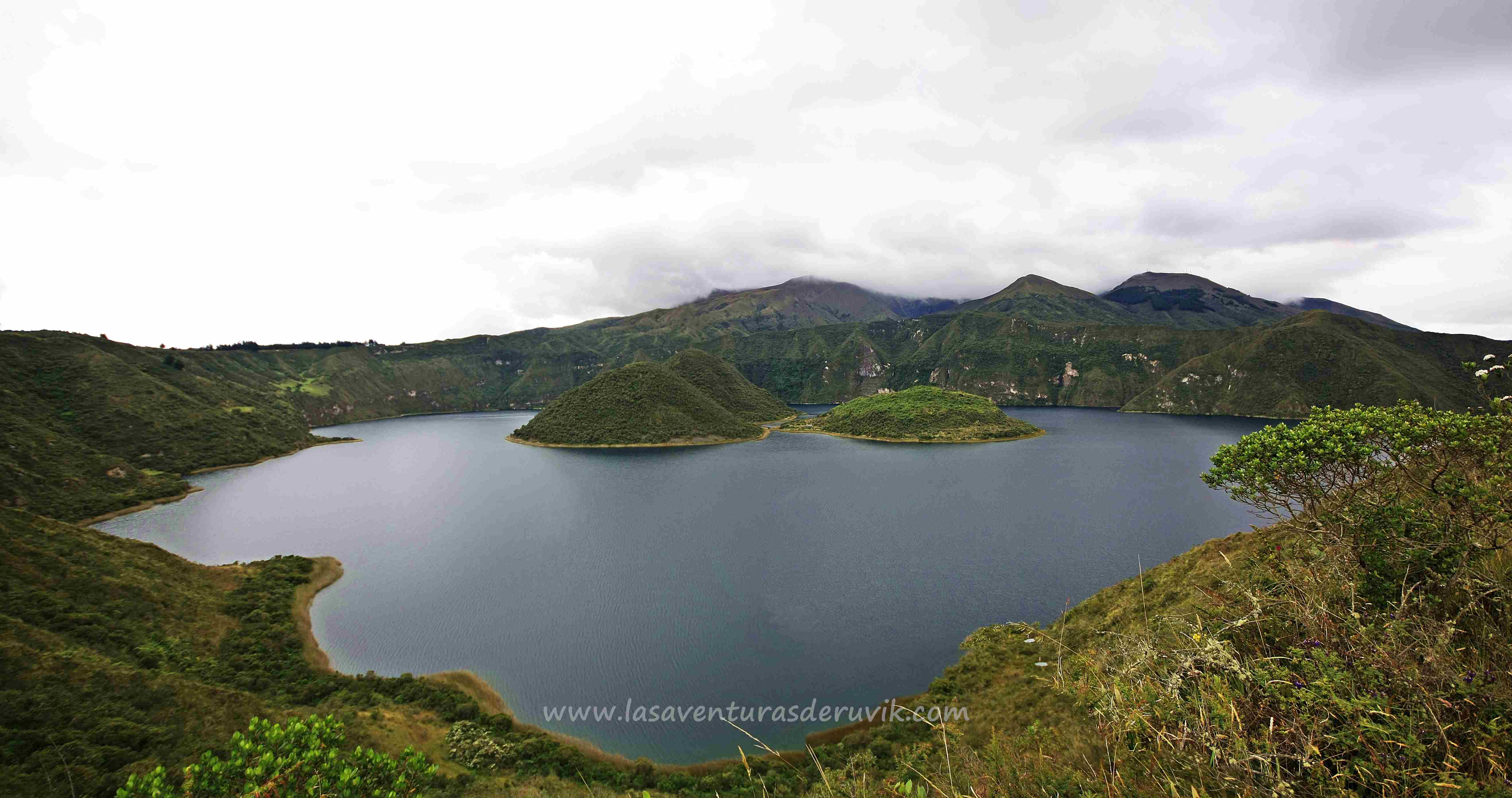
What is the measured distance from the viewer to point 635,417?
388ft

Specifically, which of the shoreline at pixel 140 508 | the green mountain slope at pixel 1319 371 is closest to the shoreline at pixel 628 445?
the shoreline at pixel 140 508

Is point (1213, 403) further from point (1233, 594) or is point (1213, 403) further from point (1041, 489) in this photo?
point (1233, 594)

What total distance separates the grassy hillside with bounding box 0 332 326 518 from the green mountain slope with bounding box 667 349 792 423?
308 ft

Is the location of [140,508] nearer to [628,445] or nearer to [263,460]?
[263,460]

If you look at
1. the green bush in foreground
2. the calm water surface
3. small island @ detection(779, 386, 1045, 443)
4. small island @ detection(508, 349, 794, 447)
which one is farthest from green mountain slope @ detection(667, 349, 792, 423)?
the green bush in foreground

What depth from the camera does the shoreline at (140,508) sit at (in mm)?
55000

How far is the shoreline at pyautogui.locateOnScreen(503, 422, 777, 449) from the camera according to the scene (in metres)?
111

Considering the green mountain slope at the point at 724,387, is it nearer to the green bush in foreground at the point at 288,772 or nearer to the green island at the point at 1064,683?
the green island at the point at 1064,683

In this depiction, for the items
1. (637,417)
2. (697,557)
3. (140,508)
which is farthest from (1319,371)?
(140,508)

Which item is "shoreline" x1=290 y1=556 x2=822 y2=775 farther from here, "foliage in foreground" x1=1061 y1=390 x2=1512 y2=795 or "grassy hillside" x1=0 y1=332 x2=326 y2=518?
"grassy hillside" x1=0 y1=332 x2=326 y2=518

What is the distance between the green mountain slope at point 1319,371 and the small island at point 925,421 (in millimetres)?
75790

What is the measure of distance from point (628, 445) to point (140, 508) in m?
68.7

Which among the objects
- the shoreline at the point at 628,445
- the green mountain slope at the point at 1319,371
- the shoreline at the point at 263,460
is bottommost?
the shoreline at the point at 263,460

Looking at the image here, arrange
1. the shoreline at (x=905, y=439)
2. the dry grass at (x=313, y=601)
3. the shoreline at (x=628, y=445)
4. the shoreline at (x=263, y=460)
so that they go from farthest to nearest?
the shoreline at (x=628, y=445)
the shoreline at (x=905, y=439)
the shoreline at (x=263, y=460)
the dry grass at (x=313, y=601)
